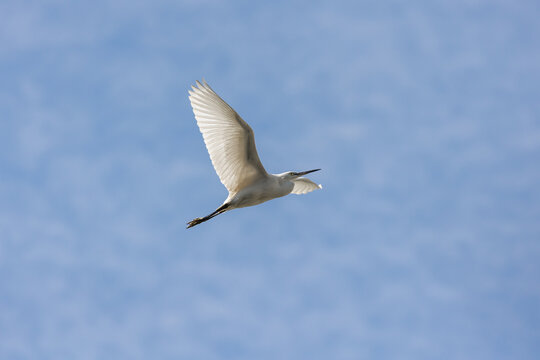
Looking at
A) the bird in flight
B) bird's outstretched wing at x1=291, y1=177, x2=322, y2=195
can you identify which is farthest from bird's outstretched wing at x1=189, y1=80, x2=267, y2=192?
bird's outstretched wing at x1=291, y1=177, x2=322, y2=195

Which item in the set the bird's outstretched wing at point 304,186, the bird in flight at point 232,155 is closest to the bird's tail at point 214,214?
the bird in flight at point 232,155

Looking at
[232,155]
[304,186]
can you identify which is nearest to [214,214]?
[232,155]

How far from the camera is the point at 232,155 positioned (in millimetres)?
15008

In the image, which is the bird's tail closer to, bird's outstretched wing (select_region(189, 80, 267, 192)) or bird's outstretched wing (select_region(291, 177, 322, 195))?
bird's outstretched wing (select_region(189, 80, 267, 192))

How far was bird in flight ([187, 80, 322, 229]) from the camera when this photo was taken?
14539mm

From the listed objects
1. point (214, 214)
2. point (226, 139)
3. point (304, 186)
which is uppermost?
point (304, 186)

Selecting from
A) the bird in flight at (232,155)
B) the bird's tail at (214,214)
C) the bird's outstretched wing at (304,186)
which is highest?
the bird's outstretched wing at (304,186)

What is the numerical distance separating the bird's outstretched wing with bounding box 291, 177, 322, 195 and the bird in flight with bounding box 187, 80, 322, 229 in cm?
223

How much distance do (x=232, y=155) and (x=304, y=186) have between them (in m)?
3.81

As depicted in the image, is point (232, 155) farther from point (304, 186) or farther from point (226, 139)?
point (304, 186)

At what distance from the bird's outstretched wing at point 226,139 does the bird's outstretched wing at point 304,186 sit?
2.95 m

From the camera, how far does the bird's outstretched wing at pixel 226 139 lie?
571 inches

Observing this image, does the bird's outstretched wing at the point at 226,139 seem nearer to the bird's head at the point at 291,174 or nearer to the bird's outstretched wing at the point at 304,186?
the bird's head at the point at 291,174

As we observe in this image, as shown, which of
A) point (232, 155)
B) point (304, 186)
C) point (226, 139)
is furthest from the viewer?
point (304, 186)
